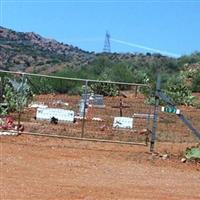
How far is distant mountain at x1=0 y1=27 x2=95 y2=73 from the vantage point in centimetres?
6400

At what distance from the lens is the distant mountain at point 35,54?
64000 mm

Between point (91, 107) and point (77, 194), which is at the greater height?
point (91, 107)

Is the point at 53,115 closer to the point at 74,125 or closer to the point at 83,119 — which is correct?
the point at 74,125

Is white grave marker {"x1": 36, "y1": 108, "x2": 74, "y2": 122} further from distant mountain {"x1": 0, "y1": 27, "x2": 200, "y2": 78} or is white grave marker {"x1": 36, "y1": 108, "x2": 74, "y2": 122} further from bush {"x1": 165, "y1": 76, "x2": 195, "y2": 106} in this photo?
distant mountain {"x1": 0, "y1": 27, "x2": 200, "y2": 78}

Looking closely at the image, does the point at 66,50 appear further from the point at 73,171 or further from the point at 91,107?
the point at 73,171

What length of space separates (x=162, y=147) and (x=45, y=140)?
274 centimetres

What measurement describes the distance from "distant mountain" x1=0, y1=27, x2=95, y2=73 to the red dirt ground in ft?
143

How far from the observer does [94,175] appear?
1123 centimetres

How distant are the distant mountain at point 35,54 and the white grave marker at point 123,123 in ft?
133

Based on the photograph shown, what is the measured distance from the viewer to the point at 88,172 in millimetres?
11508

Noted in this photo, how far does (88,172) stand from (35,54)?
64.9 meters

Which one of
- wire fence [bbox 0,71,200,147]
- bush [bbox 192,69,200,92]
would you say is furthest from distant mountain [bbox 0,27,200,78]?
wire fence [bbox 0,71,200,147]

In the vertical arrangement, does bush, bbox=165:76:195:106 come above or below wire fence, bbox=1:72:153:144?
above

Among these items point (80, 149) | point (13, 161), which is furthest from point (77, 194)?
point (80, 149)
